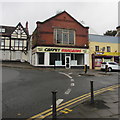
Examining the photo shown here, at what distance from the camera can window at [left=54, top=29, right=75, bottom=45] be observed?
23600 millimetres

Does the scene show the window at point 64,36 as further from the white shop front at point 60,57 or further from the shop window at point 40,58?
the shop window at point 40,58

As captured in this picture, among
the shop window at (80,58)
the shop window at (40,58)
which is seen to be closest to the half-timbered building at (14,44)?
the shop window at (40,58)

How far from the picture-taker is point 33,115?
4.08 meters

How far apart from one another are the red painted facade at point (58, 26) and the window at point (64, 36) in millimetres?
620

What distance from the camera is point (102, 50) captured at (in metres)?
26.0

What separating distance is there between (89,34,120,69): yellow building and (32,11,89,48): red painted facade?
6.18ft

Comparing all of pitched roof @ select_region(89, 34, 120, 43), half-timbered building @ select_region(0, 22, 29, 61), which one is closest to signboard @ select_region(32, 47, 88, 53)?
pitched roof @ select_region(89, 34, 120, 43)

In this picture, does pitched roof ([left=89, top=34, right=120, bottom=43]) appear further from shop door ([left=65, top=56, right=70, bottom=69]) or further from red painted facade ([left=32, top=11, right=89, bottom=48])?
shop door ([left=65, top=56, right=70, bottom=69])

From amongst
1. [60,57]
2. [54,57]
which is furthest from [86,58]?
[54,57]

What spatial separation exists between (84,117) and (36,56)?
65.1 feet

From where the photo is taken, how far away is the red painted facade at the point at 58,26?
74.1ft

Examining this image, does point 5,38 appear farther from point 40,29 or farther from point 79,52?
point 79,52

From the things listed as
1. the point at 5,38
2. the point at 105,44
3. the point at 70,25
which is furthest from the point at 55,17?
the point at 5,38

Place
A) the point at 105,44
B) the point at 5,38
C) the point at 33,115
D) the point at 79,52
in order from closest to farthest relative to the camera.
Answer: the point at 33,115
the point at 79,52
the point at 105,44
the point at 5,38
